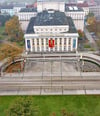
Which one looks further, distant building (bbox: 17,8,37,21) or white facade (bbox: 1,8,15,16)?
white facade (bbox: 1,8,15,16)

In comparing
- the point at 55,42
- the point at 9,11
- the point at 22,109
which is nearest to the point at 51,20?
the point at 55,42

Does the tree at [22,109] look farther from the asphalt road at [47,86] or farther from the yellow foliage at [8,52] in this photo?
the yellow foliage at [8,52]

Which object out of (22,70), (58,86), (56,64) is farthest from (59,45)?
(58,86)

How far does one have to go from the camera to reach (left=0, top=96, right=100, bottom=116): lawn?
148 feet

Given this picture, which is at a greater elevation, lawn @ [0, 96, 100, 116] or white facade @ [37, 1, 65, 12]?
white facade @ [37, 1, 65, 12]

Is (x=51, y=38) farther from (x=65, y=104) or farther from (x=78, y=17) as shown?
(x=65, y=104)

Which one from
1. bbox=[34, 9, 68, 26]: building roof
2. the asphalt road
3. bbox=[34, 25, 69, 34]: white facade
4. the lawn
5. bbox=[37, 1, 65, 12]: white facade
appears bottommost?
the lawn

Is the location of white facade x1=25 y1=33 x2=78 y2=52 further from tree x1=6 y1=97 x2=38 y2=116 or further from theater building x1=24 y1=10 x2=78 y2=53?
tree x1=6 y1=97 x2=38 y2=116

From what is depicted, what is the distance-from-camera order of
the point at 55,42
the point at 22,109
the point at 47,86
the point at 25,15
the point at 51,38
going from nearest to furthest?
1. the point at 22,109
2. the point at 47,86
3. the point at 51,38
4. the point at 55,42
5. the point at 25,15

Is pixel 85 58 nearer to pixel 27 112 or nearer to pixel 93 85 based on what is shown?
pixel 93 85

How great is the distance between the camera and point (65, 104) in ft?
156

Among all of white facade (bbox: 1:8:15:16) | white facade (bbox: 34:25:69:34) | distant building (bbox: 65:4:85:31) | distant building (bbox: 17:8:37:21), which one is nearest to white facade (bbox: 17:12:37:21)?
distant building (bbox: 17:8:37:21)

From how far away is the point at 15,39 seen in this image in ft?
298

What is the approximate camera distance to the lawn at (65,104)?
44969 millimetres
